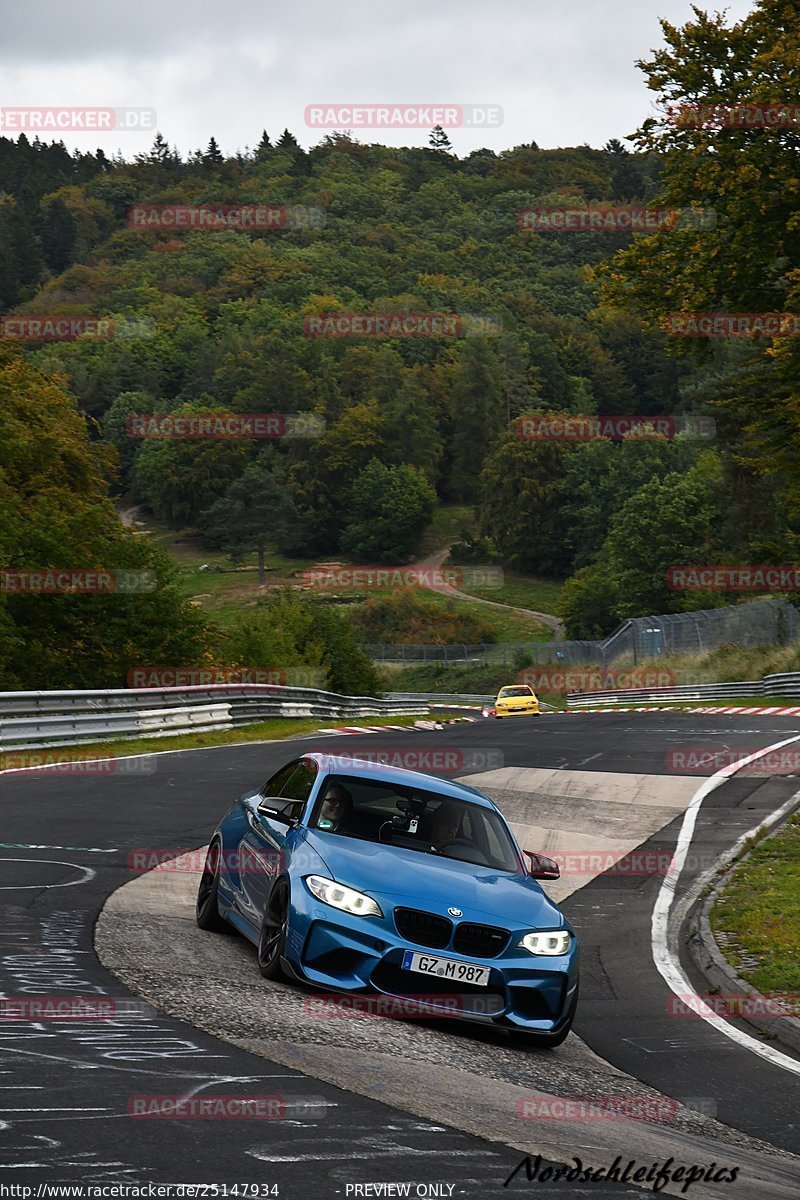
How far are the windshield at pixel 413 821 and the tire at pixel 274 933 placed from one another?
2.08 feet

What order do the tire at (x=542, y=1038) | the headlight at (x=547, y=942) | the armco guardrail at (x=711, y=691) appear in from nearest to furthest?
1. the tire at (x=542, y=1038)
2. the headlight at (x=547, y=942)
3. the armco guardrail at (x=711, y=691)

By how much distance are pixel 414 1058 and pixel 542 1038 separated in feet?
4.66

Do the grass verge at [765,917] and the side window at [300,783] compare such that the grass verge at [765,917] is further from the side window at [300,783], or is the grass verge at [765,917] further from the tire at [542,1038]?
the side window at [300,783]

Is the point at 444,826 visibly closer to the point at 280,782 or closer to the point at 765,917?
the point at 280,782

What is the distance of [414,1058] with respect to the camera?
7230 mm

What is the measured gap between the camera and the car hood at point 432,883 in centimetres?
845

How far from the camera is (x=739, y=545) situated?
9625cm

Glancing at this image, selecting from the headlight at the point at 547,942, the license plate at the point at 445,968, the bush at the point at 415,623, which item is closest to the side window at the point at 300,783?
the license plate at the point at 445,968

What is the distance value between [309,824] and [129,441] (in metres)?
181

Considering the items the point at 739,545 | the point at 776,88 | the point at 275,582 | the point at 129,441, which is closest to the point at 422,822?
the point at 776,88

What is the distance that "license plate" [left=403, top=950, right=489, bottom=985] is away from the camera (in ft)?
27.0

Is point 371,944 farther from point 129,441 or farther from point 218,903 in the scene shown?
point 129,441

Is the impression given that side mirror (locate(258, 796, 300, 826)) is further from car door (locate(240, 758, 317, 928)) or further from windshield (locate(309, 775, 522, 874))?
windshield (locate(309, 775, 522, 874))

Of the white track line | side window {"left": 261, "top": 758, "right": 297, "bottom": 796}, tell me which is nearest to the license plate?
the white track line
